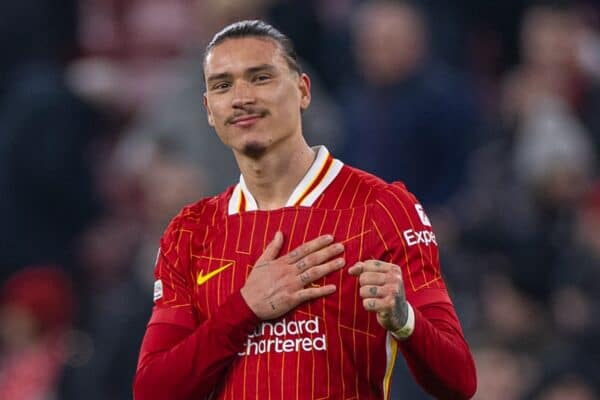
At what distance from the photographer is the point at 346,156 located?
29.1ft

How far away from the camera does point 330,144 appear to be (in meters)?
8.43

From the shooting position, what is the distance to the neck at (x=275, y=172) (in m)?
4.82

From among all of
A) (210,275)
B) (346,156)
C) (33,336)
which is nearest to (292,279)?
(210,275)

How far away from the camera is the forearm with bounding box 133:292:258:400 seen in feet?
15.0

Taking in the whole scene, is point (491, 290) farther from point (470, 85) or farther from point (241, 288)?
point (241, 288)

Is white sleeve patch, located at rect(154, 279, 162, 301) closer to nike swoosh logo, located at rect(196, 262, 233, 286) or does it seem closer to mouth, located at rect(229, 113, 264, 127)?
nike swoosh logo, located at rect(196, 262, 233, 286)

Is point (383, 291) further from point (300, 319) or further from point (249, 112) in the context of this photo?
point (249, 112)

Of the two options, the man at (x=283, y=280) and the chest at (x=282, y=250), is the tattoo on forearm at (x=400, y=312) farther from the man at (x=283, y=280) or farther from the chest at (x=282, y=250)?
the chest at (x=282, y=250)

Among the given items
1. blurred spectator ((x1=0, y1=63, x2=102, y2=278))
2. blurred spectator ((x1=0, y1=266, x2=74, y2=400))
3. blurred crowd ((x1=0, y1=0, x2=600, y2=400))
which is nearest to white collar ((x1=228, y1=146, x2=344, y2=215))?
blurred crowd ((x1=0, y1=0, x2=600, y2=400))

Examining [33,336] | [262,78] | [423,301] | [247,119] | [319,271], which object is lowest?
[33,336]

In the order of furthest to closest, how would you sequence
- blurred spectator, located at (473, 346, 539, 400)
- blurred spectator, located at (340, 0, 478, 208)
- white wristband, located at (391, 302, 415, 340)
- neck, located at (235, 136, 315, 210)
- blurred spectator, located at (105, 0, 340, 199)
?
blurred spectator, located at (340, 0, 478, 208), blurred spectator, located at (105, 0, 340, 199), blurred spectator, located at (473, 346, 539, 400), neck, located at (235, 136, 315, 210), white wristband, located at (391, 302, 415, 340)

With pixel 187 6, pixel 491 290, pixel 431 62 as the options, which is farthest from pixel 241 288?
pixel 187 6

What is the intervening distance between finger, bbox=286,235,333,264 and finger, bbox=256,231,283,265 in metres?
0.06

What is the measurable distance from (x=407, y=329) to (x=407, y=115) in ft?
14.9
